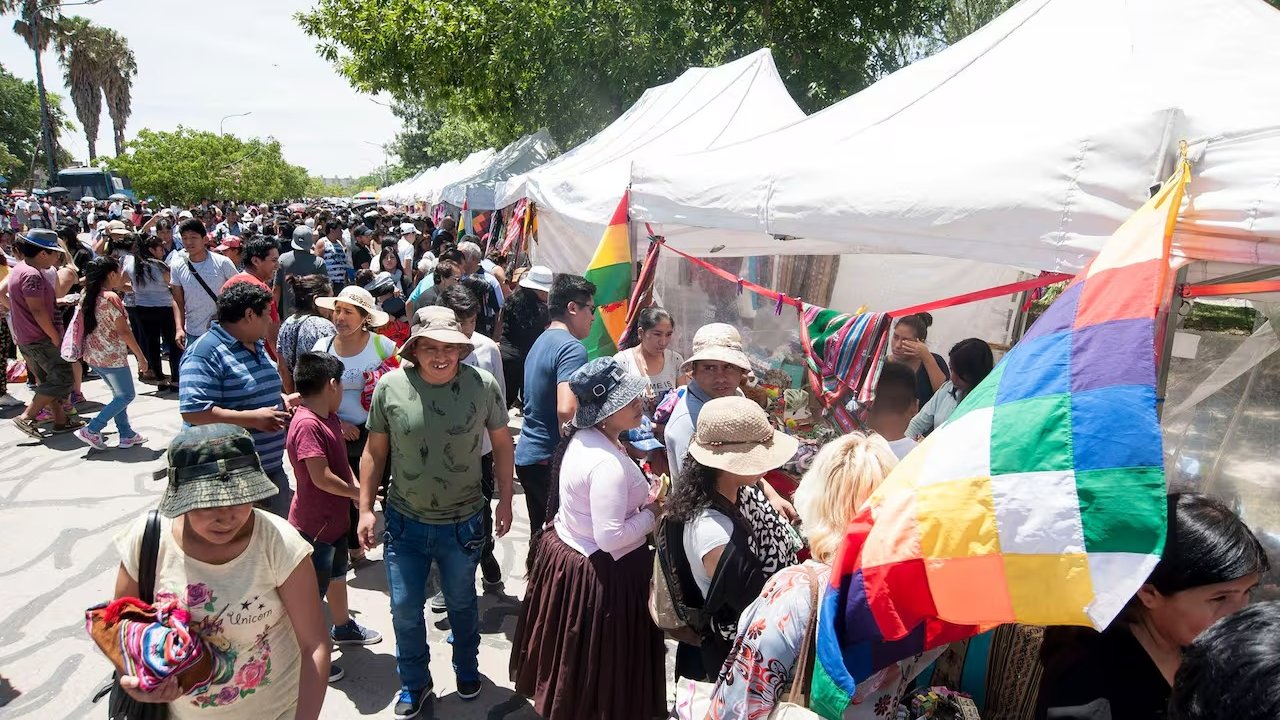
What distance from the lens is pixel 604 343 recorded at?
539 centimetres

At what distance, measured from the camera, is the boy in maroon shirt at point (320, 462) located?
3316mm

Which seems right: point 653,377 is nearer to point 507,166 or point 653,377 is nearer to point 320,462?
point 320,462

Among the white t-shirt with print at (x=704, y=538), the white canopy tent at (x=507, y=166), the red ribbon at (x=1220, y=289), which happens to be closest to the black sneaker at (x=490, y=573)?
the white t-shirt with print at (x=704, y=538)

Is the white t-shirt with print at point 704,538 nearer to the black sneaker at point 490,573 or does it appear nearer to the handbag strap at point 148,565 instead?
the handbag strap at point 148,565

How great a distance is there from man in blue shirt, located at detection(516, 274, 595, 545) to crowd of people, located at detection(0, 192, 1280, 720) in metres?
0.01

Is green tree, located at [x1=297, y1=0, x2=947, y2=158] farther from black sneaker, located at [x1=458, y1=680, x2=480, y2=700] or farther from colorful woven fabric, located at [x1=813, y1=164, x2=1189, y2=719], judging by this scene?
colorful woven fabric, located at [x1=813, y1=164, x2=1189, y2=719]

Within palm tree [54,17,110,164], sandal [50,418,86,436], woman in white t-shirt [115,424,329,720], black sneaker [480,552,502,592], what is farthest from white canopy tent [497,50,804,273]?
palm tree [54,17,110,164]

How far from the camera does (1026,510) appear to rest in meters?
1.66

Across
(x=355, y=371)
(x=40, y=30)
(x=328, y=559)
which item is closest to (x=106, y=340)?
(x=355, y=371)

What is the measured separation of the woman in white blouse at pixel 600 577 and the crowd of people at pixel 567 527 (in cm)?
1

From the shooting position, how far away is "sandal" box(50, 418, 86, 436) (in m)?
7.19

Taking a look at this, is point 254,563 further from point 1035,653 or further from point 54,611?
point 54,611

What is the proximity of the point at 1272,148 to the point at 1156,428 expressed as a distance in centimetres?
111

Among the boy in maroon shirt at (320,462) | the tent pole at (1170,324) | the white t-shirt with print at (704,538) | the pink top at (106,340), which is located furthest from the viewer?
the pink top at (106,340)
